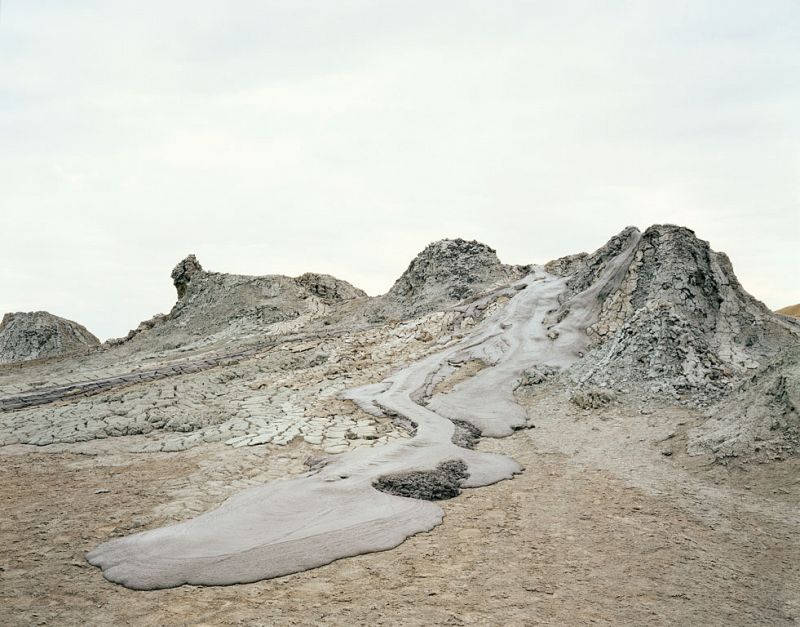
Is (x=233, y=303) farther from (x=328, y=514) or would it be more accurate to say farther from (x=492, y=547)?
(x=492, y=547)

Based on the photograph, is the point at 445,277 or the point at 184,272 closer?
the point at 445,277

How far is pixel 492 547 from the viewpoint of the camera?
4.58m

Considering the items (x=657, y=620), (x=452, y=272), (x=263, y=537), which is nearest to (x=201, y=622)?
(x=263, y=537)

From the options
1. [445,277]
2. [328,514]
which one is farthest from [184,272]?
[328,514]

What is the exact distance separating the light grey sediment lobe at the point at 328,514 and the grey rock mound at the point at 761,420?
2.52m

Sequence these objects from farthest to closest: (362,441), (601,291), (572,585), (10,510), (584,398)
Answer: (601,291), (584,398), (362,441), (10,510), (572,585)

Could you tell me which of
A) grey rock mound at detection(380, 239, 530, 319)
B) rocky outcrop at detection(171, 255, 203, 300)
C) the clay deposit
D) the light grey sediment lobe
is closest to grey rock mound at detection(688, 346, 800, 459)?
the clay deposit

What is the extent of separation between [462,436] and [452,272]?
13315 mm

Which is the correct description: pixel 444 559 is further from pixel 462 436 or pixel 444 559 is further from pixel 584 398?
pixel 584 398

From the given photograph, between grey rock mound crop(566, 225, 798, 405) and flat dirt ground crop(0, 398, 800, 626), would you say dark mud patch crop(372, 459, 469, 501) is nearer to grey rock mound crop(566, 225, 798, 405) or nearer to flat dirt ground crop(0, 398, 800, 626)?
flat dirt ground crop(0, 398, 800, 626)

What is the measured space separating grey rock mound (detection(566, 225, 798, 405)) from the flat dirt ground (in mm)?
2235

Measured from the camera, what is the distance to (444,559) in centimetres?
433

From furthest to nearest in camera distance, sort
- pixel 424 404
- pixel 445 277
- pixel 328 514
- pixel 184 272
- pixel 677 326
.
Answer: pixel 184 272 → pixel 445 277 → pixel 677 326 → pixel 424 404 → pixel 328 514

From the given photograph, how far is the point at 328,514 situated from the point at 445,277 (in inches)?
640
